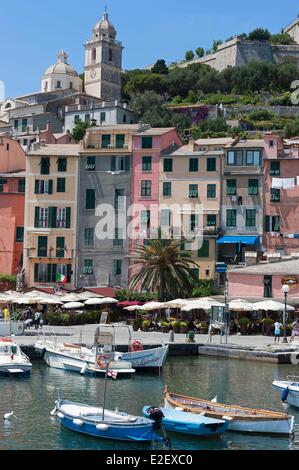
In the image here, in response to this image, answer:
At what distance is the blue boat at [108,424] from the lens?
26.7 m

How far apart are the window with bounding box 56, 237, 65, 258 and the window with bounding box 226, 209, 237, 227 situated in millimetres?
13251

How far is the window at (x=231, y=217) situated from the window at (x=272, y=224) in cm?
245

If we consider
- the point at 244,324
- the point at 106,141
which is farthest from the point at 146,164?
the point at 244,324

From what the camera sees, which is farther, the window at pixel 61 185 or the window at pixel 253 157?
the window at pixel 61 185

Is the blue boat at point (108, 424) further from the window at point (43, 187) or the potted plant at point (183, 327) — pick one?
the window at point (43, 187)

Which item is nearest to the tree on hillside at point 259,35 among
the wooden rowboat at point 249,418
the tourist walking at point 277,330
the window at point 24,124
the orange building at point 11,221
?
the window at point 24,124

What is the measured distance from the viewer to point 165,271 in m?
58.7

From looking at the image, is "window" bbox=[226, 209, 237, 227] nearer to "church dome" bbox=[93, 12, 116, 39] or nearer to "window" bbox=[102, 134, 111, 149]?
"window" bbox=[102, 134, 111, 149]

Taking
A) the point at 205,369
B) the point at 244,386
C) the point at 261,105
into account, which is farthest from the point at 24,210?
the point at 261,105

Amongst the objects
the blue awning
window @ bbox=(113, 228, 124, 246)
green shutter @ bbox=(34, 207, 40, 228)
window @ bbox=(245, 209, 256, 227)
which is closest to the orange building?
green shutter @ bbox=(34, 207, 40, 228)

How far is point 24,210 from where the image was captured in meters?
70.6

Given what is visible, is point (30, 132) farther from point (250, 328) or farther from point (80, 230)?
point (250, 328)

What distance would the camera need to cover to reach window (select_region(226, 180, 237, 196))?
215 feet

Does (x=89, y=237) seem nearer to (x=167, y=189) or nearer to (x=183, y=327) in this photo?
(x=167, y=189)
